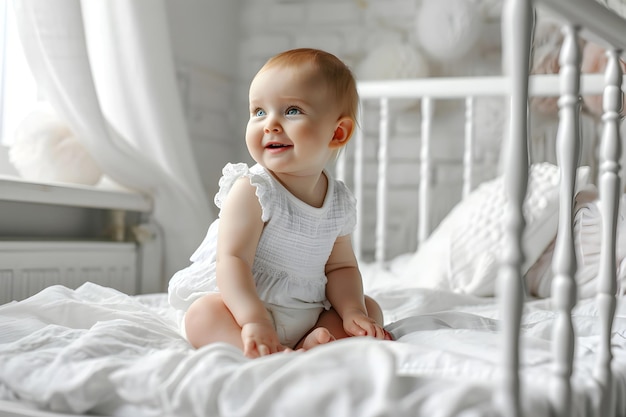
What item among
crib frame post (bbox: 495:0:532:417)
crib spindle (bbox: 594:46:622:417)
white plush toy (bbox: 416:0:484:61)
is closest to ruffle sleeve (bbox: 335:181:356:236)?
crib spindle (bbox: 594:46:622:417)

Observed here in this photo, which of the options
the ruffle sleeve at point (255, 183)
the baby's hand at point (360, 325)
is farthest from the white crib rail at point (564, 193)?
the ruffle sleeve at point (255, 183)

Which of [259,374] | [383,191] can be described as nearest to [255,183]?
[259,374]

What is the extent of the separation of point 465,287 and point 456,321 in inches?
28.3

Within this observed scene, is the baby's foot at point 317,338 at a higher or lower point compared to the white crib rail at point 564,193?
lower

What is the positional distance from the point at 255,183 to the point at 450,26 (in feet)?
5.58

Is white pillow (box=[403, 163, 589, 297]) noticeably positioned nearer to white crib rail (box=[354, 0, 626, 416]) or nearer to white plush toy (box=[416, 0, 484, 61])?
white plush toy (box=[416, 0, 484, 61])

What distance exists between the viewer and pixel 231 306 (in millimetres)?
1034

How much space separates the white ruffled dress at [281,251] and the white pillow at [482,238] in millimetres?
784

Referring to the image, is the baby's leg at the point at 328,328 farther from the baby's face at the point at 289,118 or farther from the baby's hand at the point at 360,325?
the baby's face at the point at 289,118

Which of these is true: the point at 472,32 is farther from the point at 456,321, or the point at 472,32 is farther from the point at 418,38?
the point at 456,321

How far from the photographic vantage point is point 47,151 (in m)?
1.84

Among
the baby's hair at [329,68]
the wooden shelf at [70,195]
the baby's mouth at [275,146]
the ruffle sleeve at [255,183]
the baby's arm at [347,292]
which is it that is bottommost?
the baby's arm at [347,292]

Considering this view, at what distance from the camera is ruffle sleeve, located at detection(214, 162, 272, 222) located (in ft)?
3.63

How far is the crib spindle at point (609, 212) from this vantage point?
0.92 m
